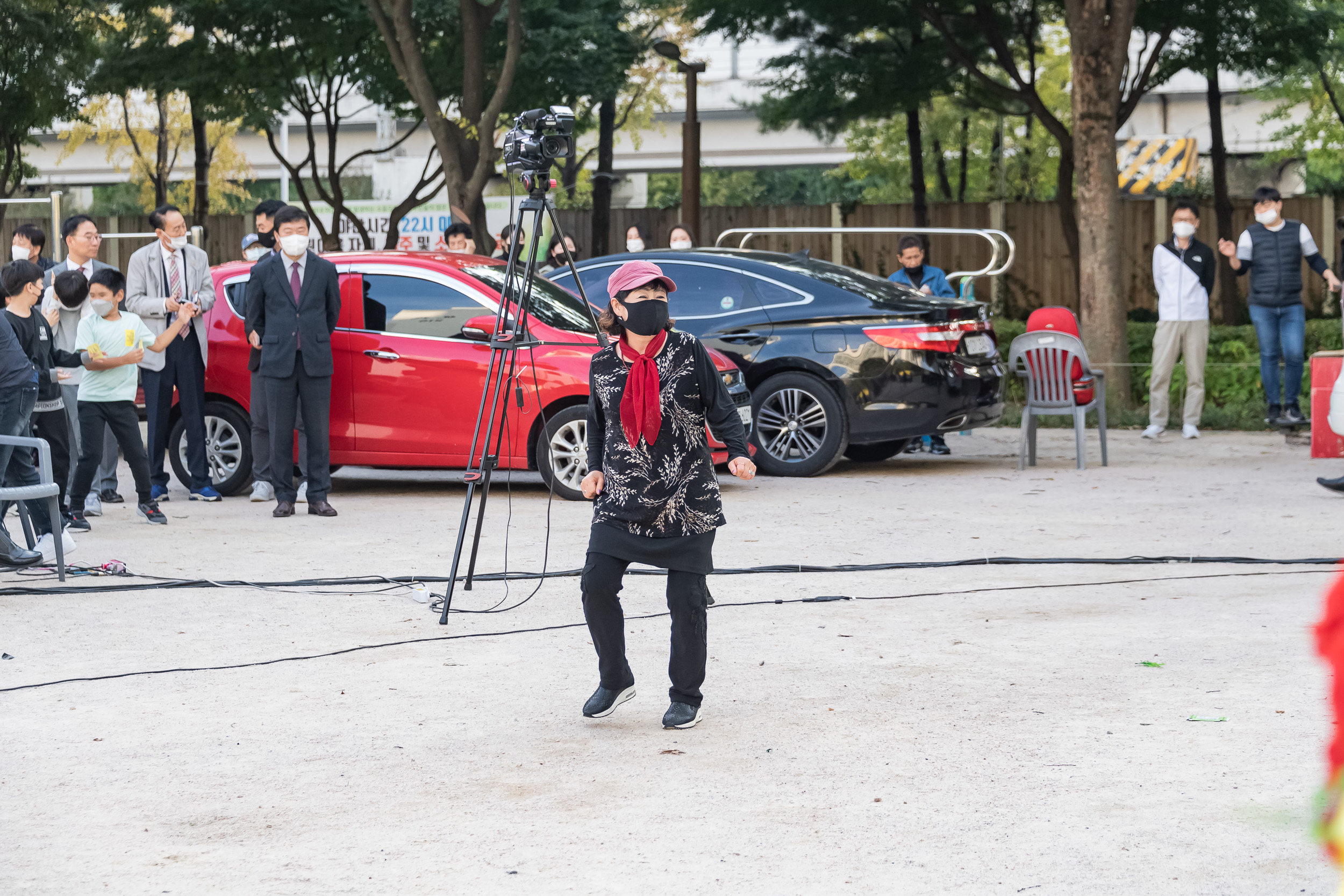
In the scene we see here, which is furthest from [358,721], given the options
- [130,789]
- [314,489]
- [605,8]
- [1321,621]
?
[605,8]

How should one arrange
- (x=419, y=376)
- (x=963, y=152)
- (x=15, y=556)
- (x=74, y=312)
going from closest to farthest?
(x=15, y=556), (x=74, y=312), (x=419, y=376), (x=963, y=152)

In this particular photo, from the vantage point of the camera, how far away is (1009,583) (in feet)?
26.5

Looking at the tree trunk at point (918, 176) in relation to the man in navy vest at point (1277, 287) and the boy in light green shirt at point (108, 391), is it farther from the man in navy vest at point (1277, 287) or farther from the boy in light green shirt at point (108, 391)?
the boy in light green shirt at point (108, 391)

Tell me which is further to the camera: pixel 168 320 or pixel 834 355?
pixel 834 355

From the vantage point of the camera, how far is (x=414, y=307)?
11734 millimetres

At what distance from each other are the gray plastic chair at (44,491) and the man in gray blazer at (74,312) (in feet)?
4.49

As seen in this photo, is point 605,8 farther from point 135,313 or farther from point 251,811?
point 251,811

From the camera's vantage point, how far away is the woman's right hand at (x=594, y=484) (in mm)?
5656

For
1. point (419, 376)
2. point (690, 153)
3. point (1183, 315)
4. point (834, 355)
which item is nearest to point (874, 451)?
point (834, 355)

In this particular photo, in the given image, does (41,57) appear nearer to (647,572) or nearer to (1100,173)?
(1100,173)

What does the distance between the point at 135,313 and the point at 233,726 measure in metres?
6.10

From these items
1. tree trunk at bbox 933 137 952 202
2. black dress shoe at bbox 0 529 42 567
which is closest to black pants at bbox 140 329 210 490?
black dress shoe at bbox 0 529 42 567

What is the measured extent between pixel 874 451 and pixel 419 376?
4100mm

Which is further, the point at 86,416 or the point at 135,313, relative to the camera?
the point at 135,313
